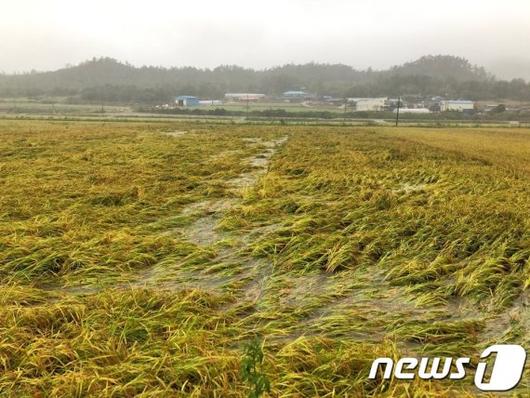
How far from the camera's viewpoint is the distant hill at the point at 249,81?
116375mm

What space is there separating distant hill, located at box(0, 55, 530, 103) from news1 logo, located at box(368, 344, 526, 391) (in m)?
107

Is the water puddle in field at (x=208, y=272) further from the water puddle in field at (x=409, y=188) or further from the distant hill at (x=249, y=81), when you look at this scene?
the distant hill at (x=249, y=81)

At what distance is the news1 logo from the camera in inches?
120

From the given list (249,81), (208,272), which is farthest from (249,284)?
(249,81)

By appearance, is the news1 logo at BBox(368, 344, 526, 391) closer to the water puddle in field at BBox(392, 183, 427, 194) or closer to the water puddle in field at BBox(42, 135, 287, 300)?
the water puddle in field at BBox(42, 135, 287, 300)

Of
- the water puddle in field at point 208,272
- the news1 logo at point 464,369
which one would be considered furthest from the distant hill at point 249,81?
the news1 logo at point 464,369

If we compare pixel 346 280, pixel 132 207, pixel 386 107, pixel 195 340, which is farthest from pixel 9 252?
pixel 386 107

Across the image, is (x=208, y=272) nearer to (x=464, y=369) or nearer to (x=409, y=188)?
(x=464, y=369)

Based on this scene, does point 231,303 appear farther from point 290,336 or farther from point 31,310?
point 31,310

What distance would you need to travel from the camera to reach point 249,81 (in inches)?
6816

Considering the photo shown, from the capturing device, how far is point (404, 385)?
115 inches

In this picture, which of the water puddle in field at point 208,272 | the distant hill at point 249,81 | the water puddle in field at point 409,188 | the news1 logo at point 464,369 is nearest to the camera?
the news1 logo at point 464,369

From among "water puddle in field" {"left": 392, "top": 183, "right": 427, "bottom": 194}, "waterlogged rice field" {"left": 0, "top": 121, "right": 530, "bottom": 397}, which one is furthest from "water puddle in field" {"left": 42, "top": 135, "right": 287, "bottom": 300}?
"water puddle in field" {"left": 392, "top": 183, "right": 427, "bottom": 194}

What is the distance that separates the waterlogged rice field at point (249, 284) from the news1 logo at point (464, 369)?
81 mm
